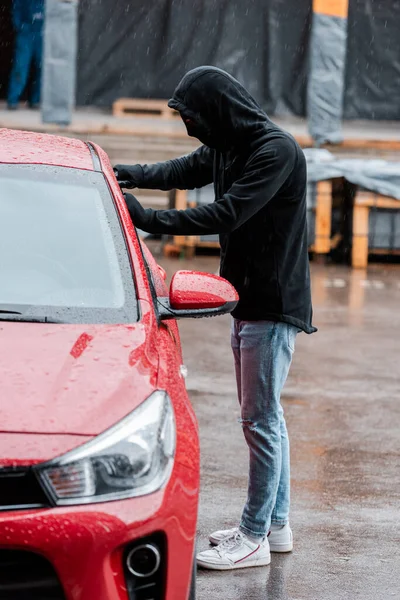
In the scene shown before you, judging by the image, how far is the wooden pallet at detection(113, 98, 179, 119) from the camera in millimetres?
18625

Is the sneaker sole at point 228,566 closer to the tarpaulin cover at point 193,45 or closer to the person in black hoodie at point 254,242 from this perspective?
the person in black hoodie at point 254,242

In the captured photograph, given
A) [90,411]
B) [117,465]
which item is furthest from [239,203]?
[117,465]

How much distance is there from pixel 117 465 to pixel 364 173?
1126cm

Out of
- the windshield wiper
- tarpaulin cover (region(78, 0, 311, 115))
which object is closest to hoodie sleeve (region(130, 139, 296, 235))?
the windshield wiper

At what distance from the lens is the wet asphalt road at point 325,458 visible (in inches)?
162

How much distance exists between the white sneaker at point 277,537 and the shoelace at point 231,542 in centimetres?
8

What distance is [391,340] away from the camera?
9.16m

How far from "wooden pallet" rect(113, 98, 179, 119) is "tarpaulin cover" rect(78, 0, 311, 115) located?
13.2 inches

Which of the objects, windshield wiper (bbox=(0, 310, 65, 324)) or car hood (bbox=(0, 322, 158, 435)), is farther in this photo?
windshield wiper (bbox=(0, 310, 65, 324))

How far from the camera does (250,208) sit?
3.96m

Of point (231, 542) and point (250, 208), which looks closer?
point (250, 208)

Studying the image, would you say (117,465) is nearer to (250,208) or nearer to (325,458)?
(250,208)

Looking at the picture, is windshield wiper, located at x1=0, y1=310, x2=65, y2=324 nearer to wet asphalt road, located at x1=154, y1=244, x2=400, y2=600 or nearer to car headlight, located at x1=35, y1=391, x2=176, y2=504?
car headlight, located at x1=35, y1=391, x2=176, y2=504

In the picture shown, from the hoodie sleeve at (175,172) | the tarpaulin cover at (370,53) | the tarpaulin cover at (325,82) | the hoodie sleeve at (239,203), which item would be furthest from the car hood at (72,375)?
the tarpaulin cover at (370,53)
